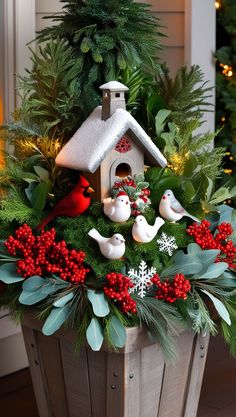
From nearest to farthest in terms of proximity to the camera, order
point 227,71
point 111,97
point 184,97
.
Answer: point 111,97, point 184,97, point 227,71

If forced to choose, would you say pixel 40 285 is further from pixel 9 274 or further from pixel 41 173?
pixel 41 173

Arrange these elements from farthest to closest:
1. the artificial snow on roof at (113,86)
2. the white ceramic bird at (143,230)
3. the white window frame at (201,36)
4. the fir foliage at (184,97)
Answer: the white window frame at (201,36) < the fir foliage at (184,97) < the artificial snow on roof at (113,86) < the white ceramic bird at (143,230)

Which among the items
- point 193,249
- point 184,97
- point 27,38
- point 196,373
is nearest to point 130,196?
point 193,249

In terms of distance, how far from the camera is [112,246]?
2.17 m

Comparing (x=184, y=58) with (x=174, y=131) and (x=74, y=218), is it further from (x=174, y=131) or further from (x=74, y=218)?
(x=74, y=218)

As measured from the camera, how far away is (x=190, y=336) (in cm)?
239

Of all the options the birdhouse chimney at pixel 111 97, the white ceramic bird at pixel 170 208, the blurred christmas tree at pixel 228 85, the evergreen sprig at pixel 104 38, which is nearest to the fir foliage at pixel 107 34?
the evergreen sprig at pixel 104 38

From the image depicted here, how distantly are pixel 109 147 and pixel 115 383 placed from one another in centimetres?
62

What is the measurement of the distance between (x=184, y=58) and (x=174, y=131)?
1.29 m

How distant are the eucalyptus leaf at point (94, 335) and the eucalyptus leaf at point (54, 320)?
79 mm

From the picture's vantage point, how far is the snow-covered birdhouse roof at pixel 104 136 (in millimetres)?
2250

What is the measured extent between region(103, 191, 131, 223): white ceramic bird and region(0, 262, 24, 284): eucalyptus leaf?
28 cm

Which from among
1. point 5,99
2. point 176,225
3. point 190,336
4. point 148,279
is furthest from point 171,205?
point 5,99

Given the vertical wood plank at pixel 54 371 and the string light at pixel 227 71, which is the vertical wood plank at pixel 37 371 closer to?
the vertical wood plank at pixel 54 371
